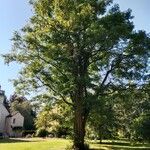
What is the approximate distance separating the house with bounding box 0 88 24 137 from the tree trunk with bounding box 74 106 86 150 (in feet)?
163

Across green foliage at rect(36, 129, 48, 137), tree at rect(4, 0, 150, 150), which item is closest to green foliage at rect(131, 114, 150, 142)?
tree at rect(4, 0, 150, 150)

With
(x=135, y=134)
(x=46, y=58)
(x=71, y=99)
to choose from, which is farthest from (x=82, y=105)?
(x=135, y=134)

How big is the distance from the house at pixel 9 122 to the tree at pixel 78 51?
158 ft

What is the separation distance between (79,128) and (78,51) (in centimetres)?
761

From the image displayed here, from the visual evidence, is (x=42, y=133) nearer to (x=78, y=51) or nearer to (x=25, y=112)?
(x=25, y=112)

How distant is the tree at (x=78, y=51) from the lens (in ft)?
120

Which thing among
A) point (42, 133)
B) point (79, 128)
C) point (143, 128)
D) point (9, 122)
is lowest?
point (79, 128)

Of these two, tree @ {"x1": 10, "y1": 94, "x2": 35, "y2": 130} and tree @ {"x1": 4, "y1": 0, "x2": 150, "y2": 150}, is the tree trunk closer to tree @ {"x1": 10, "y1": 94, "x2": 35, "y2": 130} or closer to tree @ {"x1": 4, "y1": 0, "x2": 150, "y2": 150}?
tree @ {"x1": 4, "y1": 0, "x2": 150, "y2": 150}

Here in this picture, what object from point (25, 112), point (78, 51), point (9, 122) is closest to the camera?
point (78, 51)

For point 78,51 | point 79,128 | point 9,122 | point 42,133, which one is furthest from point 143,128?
point 9,122

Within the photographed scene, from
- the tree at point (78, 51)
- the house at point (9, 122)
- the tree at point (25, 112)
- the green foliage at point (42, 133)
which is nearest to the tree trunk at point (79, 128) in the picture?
the tree at point (78, 51)

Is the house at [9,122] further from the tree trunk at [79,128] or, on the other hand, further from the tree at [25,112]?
the tree trunk at [79,128]

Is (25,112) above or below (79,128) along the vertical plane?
above

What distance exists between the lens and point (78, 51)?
122ft
